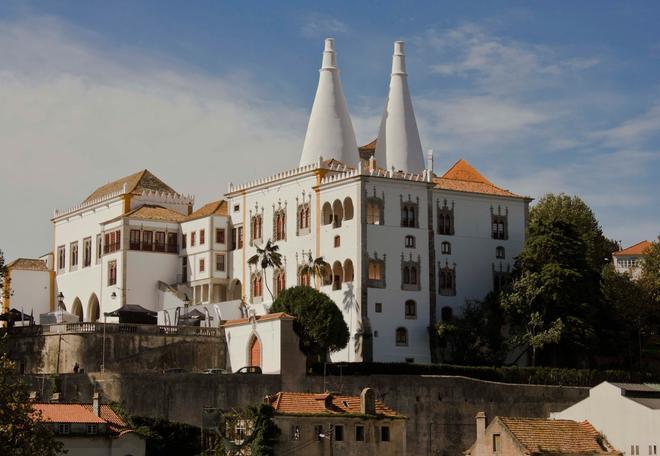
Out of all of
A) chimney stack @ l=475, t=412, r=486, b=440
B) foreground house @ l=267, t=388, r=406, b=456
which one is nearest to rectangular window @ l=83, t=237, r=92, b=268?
foreground house @ l=267, t=388, r=406, b=456

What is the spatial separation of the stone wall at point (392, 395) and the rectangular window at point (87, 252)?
27789mm

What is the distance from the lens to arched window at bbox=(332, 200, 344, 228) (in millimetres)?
94938

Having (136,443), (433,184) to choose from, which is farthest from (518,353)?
(136,443)

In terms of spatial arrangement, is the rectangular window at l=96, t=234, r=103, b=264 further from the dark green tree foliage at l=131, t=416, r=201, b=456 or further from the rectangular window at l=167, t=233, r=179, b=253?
the dark green tree foliage at l=131, t=416, r=201, b=456

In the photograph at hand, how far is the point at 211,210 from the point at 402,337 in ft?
60.2

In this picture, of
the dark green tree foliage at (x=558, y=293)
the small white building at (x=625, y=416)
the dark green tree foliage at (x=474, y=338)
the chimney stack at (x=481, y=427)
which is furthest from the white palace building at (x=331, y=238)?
the small white building at (x=625, y=416)

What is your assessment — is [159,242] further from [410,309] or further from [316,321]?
[316,321]

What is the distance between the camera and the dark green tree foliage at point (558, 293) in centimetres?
9238

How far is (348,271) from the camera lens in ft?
306

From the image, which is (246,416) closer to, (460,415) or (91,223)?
(460,415)

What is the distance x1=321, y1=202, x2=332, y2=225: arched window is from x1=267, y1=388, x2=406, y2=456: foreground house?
21758 millimetres

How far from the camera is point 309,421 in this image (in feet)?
237

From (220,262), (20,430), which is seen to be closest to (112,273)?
(220,262)

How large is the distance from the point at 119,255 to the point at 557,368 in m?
28.6
